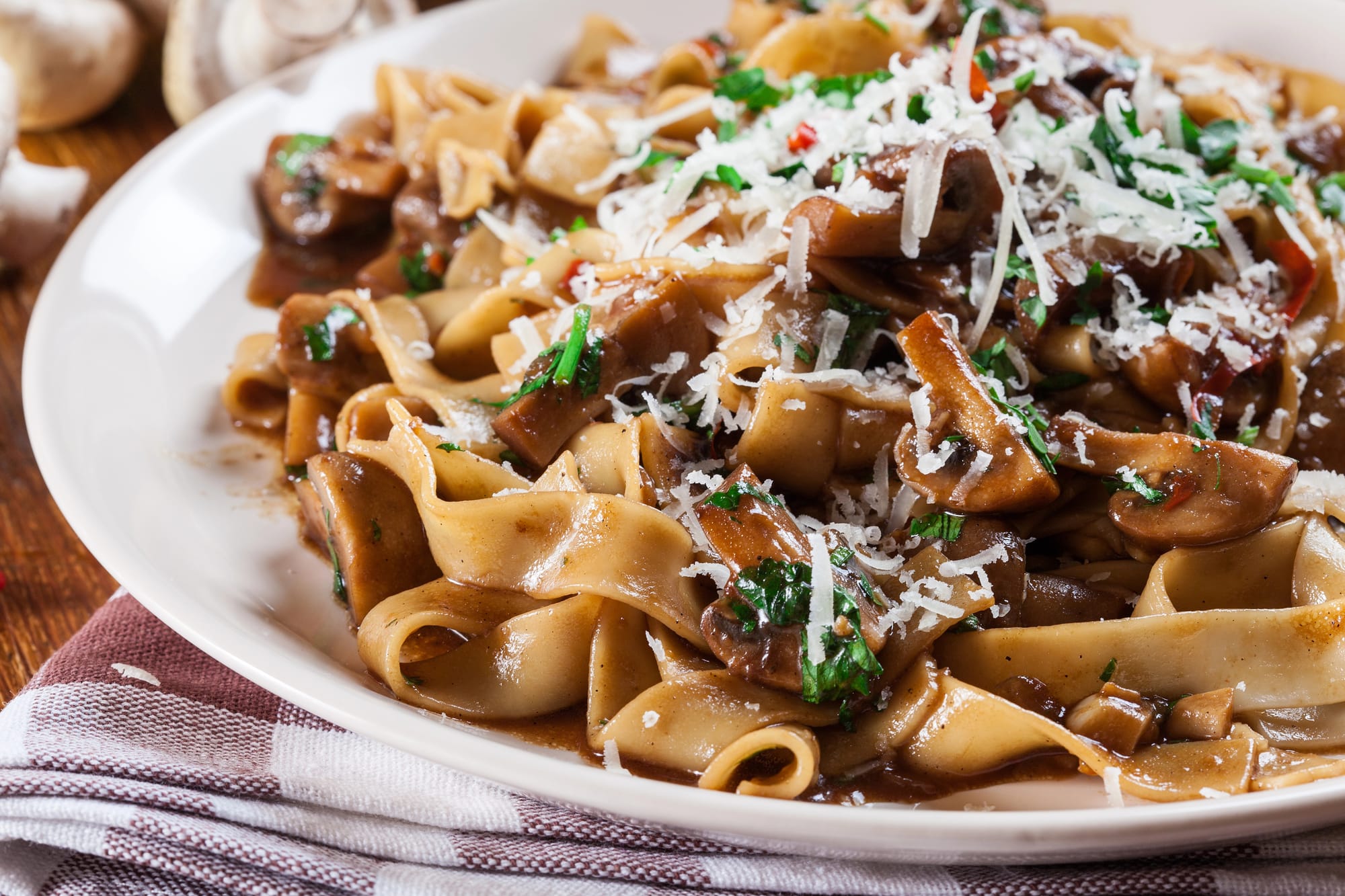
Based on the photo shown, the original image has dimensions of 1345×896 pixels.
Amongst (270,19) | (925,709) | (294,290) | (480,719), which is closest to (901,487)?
(925,709)

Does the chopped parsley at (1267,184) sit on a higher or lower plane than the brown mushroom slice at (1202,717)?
higher

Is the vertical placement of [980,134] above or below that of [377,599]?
above

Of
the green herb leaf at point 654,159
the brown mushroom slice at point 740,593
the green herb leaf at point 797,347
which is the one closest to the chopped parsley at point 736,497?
the brown mushroom slice at point 740,593

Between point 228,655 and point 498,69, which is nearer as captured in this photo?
point 228,655

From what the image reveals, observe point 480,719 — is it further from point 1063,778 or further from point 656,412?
point 1063,778

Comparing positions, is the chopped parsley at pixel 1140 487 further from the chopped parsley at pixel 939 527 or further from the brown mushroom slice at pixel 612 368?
the brown mushroom slice at pixel 612 368

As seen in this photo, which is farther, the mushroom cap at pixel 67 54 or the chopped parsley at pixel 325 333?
the mushroom cap at pixel 67 54

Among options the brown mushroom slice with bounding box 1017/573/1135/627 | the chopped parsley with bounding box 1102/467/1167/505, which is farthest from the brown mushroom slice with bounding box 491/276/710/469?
the chopped parsley with bounding box 1102/467/1167/505
